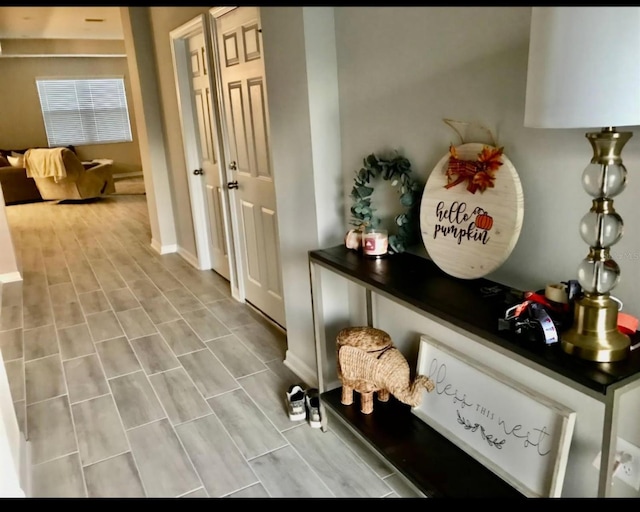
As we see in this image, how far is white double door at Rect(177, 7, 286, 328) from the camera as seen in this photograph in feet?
9.80

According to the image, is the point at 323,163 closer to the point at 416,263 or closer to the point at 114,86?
the point at 416,263

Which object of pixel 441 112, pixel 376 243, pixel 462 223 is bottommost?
pixel 376 243

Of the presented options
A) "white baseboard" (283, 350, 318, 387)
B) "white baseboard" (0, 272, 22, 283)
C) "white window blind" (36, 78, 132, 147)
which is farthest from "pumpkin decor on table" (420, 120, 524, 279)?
"white window blind" (36, 78, 132, 147)

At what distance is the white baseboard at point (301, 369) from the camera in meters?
2.58

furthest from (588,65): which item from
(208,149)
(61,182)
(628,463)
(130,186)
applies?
(130,186)

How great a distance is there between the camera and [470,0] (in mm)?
646

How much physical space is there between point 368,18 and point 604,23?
3.78ft

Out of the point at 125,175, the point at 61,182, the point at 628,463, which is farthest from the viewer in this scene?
the point at 125,175

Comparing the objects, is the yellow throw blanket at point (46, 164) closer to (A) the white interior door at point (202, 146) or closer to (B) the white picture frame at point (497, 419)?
(A) the white interior door at point (202, 146)

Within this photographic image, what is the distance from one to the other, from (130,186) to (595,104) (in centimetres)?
961

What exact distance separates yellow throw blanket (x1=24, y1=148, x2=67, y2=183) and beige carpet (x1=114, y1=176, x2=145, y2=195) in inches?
48.0

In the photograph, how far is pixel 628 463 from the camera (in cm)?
136

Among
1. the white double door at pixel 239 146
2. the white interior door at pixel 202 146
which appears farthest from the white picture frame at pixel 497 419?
the white interior door at pixel 202 146

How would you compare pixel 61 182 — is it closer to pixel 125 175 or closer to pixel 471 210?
pixel 125 175
